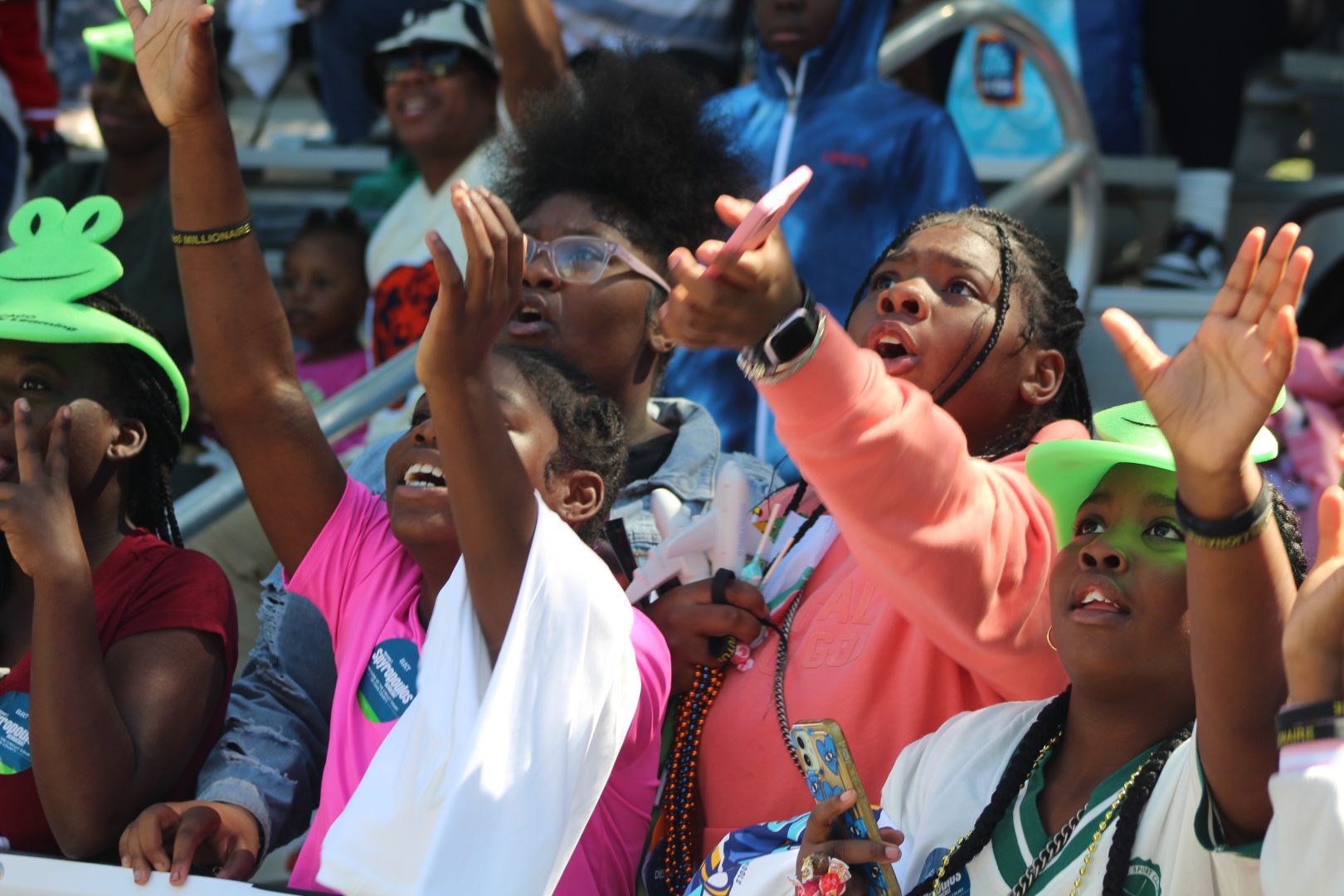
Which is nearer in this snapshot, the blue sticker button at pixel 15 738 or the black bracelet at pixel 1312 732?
the black bracelet at pixel 1312 732

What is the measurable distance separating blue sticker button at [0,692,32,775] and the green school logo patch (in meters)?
1.66

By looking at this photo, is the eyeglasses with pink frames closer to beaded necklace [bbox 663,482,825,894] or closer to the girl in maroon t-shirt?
the girl in maroon t-shirt

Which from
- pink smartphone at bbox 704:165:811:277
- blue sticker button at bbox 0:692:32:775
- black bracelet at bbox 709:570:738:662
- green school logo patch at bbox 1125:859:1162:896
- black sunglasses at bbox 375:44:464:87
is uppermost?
pink smartphone at bbox 704:165:811:277

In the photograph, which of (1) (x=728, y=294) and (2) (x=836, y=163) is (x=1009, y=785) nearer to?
(1) (x=728, y=294)

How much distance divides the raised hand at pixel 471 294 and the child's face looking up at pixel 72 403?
3.29 feet

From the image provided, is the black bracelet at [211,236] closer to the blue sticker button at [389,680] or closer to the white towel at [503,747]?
the blue sticker button at [389,680]

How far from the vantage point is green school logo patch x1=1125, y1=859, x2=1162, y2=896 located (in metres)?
1.99

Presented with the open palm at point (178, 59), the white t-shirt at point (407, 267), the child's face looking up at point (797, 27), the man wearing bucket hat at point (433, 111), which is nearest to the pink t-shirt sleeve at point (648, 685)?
the open palm at point (178, 59)

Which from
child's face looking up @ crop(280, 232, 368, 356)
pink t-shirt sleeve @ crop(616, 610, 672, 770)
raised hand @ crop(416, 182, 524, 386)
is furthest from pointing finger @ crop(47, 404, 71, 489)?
child's face looking up @ crop(280, 232, 368, 356)

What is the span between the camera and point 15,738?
9.05 ft

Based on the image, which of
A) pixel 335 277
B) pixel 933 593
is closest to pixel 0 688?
pixel 933 593

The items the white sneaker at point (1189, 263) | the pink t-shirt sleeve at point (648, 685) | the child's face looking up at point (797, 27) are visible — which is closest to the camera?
the pink t-shirt sleeve at point (648, 685)

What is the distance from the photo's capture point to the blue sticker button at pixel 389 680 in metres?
2.59

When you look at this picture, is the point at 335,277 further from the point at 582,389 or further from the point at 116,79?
the point at 582,389
